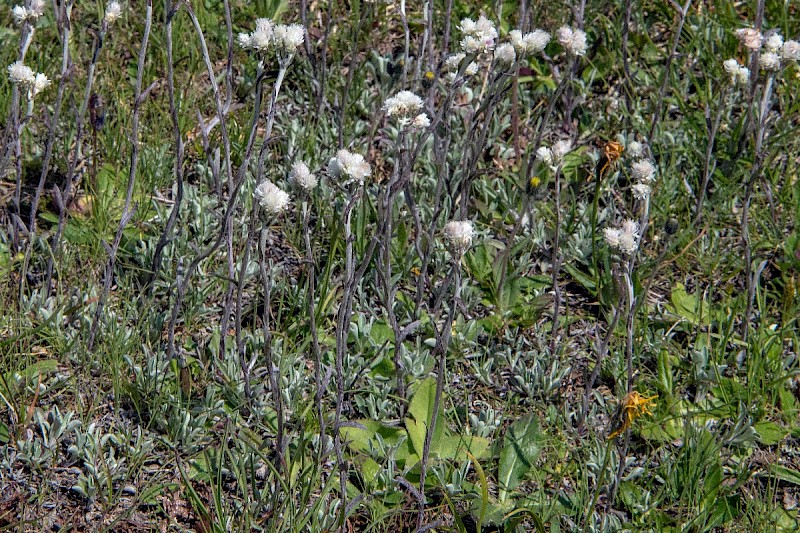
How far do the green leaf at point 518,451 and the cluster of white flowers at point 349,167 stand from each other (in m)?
0.98

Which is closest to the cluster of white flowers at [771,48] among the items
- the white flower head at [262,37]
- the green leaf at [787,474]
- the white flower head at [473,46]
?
the white flower head at [473,46]

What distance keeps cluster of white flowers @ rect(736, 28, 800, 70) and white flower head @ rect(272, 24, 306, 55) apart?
1578 millimetres

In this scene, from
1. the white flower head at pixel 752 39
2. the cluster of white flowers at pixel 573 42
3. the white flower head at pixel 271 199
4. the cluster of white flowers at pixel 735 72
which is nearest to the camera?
the white flower head at pixel 271 199

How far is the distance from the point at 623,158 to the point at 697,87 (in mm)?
464

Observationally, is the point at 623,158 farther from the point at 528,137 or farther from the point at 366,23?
the point at 366,23

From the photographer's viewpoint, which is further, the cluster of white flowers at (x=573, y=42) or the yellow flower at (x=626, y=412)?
the cluster of white flowers at (x=573, y=42)

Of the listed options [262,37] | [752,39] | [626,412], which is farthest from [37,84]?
[752,39]

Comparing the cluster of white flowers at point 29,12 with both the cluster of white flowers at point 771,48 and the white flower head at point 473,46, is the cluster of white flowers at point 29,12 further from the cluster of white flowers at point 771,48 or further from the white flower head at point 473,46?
the cluster of white flowers at point 771,48

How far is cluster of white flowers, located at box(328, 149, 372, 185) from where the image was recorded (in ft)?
6.52

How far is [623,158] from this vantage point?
11.8ft

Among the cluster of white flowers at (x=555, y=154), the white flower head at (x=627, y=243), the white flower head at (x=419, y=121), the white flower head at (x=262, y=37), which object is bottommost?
the white flower head at (x=627, y=243)

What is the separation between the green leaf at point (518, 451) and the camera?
98.5 inches

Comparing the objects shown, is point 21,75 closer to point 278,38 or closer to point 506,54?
point 278,38

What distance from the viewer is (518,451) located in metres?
2.53
